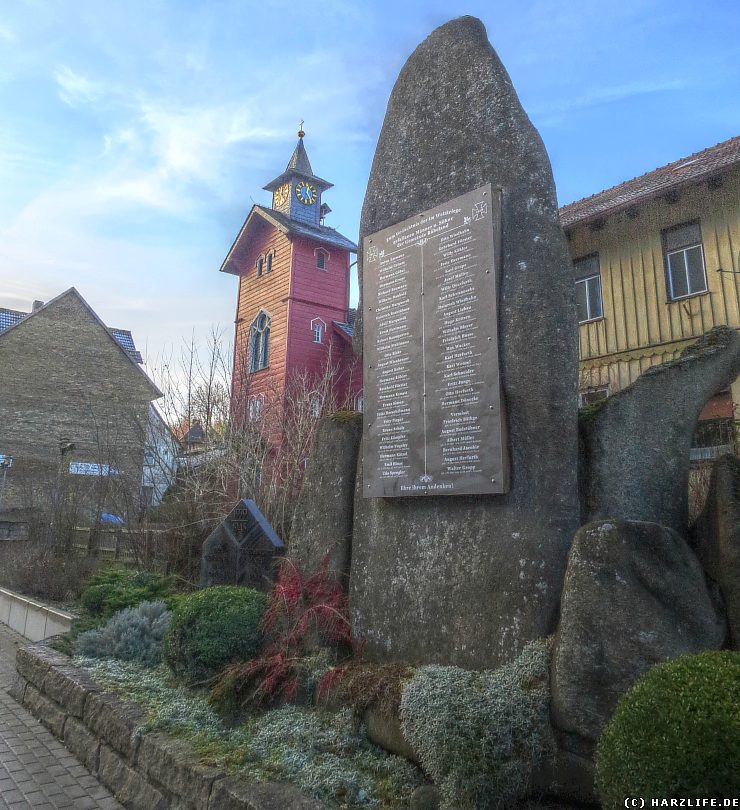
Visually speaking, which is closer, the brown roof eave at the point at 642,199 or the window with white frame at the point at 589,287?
the brown roof eave at the point at 642,199

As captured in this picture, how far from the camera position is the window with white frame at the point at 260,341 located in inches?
Answer: 925

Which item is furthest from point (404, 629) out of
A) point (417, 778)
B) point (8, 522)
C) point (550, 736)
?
point (8, 522)

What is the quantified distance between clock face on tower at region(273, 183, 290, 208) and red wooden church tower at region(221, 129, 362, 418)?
1.32 m

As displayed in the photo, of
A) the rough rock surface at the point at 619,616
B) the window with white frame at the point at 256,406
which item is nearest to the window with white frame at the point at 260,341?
the window with white frame at the point at 256,406

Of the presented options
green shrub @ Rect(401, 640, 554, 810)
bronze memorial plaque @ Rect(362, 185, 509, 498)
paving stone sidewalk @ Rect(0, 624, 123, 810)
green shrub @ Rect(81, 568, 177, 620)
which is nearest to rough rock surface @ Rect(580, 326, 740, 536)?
bronze memorial plaque @ Rect(362, 185, 509, 498)

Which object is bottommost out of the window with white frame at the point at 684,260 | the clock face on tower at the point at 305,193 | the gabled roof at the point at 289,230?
the window with white frame at the point at 684,260

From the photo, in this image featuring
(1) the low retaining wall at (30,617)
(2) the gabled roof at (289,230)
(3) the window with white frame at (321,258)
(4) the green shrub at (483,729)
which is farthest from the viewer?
(3) the window with white frame at (321,258)

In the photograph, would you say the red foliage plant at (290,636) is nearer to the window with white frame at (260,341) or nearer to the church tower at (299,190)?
the window with white frame at (260,341)

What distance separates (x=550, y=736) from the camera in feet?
10.7

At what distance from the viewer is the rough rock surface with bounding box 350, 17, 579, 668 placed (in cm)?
387

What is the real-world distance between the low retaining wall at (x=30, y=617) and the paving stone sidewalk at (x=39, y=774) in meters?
2.65

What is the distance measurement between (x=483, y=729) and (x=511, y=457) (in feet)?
5.06

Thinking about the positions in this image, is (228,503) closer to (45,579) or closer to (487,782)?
(45,579)

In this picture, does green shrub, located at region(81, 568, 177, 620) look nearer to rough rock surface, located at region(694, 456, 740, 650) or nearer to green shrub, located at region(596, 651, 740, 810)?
rough rock surface, located at region(694, 456, 740, 650)
